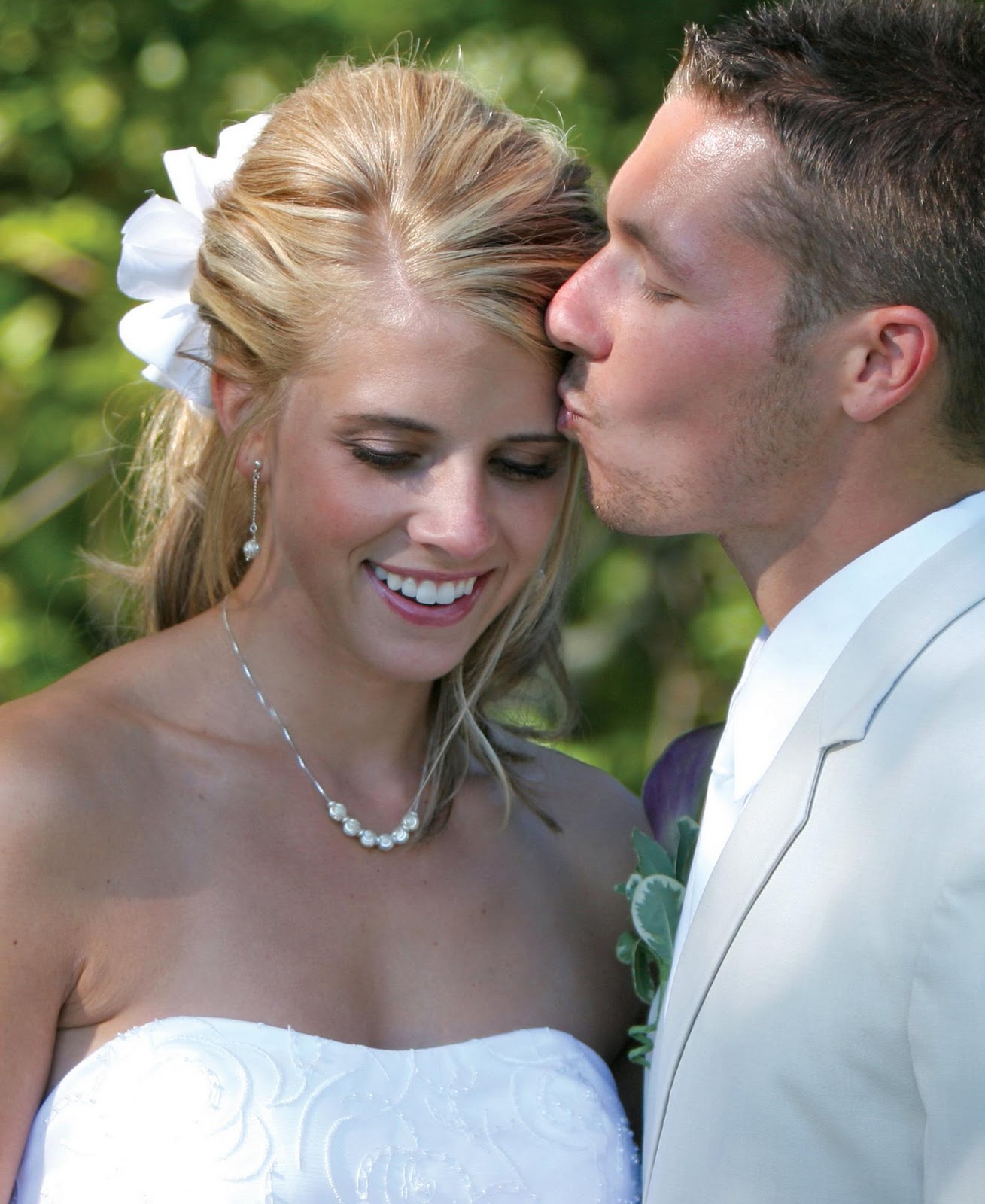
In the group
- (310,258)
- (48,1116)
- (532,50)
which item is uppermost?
(532,50)

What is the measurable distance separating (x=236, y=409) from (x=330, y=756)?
70cm

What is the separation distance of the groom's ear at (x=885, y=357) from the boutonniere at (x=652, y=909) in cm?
86

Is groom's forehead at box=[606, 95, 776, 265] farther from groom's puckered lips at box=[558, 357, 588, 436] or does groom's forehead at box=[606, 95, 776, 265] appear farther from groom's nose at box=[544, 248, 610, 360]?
groom's puckered lips at box=[558, 357, 588, 436]

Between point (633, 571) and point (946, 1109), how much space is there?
9.53 ft

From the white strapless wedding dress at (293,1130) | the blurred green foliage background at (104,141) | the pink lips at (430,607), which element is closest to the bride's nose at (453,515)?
the pink lips at (430,607)

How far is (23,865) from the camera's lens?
7.40 feet

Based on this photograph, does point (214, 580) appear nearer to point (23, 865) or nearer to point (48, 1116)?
point (23, 865)

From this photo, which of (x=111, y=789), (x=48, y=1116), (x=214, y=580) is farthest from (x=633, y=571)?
(x=48, y=1116)

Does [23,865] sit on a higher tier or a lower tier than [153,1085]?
higher

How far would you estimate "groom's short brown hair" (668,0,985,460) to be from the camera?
2.28m

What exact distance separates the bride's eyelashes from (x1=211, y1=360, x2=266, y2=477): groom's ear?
0.95ft

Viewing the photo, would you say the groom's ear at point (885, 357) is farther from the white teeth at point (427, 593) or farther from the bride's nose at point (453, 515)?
the white teeth at point (427, 593)

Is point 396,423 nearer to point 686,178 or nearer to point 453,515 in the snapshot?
point 453,515

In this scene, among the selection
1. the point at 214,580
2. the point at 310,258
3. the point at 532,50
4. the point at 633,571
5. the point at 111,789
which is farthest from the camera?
the point at 633,571
